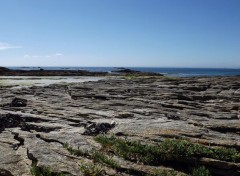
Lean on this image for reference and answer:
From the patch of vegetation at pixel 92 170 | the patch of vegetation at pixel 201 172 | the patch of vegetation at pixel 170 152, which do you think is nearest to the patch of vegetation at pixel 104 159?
the patch of vegetation at pixel 92 170

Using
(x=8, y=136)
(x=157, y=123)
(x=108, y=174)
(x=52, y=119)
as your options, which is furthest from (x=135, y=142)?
(x=52, y=119)

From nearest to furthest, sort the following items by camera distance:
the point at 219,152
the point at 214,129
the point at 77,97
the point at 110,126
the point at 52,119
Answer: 1. the point at 219,152
2. the point at 214,129
3. the point at 110,126
4. the point at 52,119
5. the point at 77,97

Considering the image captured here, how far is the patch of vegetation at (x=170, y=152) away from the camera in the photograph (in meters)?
15.5

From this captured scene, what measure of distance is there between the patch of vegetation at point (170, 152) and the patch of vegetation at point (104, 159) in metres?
0.89

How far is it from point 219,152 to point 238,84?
37.1 metres

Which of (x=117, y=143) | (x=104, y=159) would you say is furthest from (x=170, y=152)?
(x=104, y=159)

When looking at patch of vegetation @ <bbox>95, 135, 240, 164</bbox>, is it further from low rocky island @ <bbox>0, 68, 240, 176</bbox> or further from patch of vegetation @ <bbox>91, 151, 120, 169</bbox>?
patch of vegetation @ <bbox>91, 151, 120, 169</bbox>

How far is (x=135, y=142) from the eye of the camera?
676 inches

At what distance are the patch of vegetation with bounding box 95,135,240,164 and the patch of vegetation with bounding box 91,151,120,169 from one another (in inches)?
35.2

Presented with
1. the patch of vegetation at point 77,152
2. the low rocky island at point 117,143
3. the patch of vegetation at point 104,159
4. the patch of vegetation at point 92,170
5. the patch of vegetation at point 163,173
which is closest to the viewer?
the patch of vegetation at point 163,173

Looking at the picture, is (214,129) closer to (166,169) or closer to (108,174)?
(166,169)

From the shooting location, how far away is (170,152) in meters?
15.7

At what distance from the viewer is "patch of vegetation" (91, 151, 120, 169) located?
48.3 feet

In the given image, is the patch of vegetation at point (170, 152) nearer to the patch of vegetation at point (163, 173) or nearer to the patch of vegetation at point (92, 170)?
the patch of vegetation at point (163, 173)
